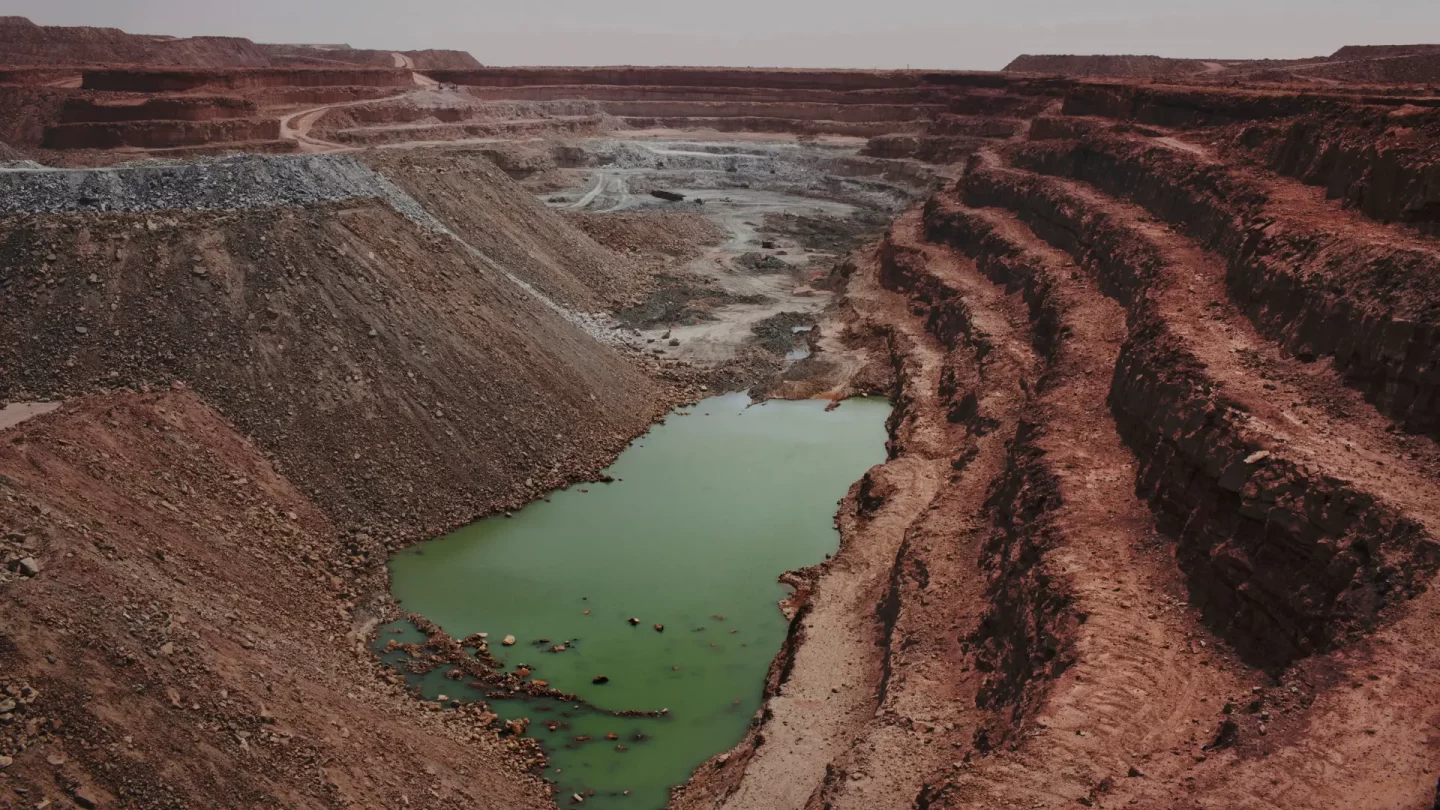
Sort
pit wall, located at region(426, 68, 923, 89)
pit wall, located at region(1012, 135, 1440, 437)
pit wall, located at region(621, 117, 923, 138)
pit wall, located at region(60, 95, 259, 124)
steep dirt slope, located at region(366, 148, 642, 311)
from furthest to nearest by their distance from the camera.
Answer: pit wall, located at region(426, 68, 923, 89), pit wall, located at region(621, 117, 923, 138), pit wall, located at region(60, 95, 259, 124), steep dirt slope, located at region(366, 148, 642, 311), pit wall, located at region(1012, 135, 1440, 437)

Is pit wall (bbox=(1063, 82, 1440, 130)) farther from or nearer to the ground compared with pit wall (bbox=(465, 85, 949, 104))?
nearer to the ground

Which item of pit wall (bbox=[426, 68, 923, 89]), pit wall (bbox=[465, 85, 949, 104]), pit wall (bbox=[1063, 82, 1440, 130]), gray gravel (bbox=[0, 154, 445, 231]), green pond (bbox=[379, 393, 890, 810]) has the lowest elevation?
green pond (bbox=[379, 393, 890, 810])

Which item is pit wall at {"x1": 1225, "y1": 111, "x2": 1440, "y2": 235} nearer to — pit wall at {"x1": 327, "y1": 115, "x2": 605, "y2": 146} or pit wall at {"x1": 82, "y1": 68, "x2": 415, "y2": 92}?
pit wall at {"x1": 327, "y1": 115, "x2": 605, "y2": 146}

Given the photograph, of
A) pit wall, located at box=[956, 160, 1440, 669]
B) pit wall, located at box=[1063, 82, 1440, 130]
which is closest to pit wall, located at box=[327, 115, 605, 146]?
pit wall, located at box=[1063, 82, 1440, 130]

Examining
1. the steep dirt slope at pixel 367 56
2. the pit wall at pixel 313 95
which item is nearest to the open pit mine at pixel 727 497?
the pit wall at pixel 313 95

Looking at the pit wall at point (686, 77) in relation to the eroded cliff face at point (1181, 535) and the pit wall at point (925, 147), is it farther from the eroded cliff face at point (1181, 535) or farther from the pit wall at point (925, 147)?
the eroded cliff face at point (1181, 535)

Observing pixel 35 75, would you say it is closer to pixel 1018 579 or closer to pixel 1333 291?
pixel 1018 579
